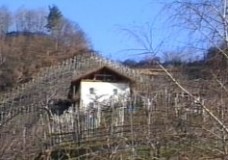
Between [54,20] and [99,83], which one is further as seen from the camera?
[54,20]

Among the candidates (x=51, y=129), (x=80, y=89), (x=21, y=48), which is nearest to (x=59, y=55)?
(x=21, y=48)

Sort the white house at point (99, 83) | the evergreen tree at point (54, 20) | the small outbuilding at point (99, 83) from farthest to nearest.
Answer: the evergreen tree at point (54, 20), the small outbuilding at point (99, 83), the white house at point (99, 83)

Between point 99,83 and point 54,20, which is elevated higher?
point 54,20

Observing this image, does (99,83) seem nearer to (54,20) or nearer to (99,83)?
(99,83)

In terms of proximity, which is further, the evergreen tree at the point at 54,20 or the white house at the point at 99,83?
the evergreen tree at the point at 54,20

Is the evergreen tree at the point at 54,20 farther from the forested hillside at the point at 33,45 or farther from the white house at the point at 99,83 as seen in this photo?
the white house at the point at 99,83

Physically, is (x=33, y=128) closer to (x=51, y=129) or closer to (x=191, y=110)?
(x=51, y=129)

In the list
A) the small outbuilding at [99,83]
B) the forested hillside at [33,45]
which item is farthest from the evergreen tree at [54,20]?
the small outbuilding at [99,83]

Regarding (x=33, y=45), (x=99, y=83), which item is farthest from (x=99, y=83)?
(x=33, y=45)

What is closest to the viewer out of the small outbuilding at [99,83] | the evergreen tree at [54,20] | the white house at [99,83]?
the white house at [99,83]

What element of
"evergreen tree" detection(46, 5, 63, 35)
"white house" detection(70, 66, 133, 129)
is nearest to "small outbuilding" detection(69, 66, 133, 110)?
"white house" detection(70, 66, 133, 129)

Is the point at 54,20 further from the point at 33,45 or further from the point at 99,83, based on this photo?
the point at 99,83

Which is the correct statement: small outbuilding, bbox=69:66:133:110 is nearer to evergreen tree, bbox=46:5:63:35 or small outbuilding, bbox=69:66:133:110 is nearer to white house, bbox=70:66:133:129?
white house, bbox=70:66:133:129

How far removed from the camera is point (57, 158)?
14.2 meters
